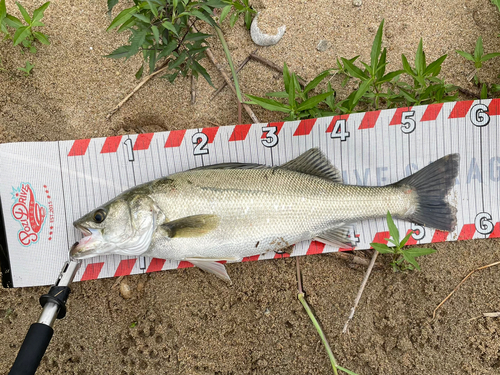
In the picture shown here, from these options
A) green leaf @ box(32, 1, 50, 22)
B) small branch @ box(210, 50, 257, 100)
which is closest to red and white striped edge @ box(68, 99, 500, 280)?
small branch @ box(210, 50, 257, 100)

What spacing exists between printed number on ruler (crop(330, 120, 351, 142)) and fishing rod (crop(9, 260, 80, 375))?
6.98 ft

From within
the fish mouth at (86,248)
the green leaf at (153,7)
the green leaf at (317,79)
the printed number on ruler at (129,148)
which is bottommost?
the fish mouth at (86,248)

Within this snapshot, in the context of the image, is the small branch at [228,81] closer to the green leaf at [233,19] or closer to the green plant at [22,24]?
the green leaf at [233,19]

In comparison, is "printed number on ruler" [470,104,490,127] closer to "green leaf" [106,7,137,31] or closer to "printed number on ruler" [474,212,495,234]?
"printed number on ruler" [474,212,495,234]

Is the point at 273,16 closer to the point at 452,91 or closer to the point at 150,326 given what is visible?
the point at 452,91

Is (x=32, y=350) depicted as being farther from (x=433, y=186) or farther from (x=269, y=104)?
(x=433, y=186)

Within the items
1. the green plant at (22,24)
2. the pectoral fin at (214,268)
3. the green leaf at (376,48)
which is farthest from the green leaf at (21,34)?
the green leaf at (376,48)

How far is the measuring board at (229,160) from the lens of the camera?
2.73m

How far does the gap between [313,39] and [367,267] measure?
1866mm

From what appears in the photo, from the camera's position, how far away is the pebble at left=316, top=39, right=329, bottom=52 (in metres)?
2.90

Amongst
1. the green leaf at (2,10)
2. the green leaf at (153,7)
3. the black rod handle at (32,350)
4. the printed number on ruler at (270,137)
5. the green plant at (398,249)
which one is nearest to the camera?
the black rod handle at (32,350)

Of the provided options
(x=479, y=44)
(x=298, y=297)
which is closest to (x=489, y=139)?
(x=479, y=44)

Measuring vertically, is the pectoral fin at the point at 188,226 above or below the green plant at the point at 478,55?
below

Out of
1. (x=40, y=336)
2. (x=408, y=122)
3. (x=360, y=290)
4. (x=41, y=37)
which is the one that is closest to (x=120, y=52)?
(x=41, y=37)
